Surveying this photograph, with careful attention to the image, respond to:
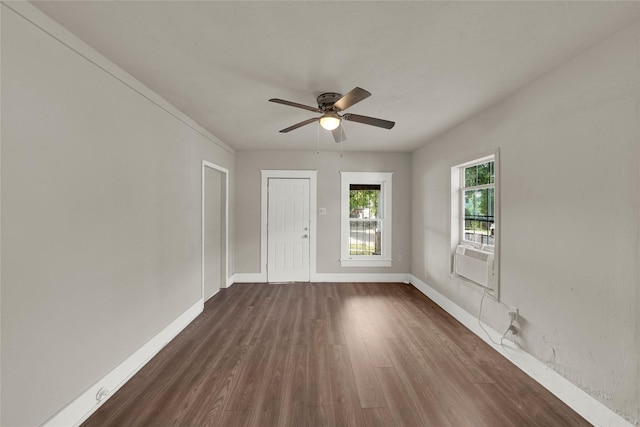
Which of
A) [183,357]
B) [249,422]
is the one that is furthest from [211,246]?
[249,422]

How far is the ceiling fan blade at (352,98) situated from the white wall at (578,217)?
1.48 metres

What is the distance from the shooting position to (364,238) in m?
5.30

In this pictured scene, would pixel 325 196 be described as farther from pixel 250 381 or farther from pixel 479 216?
pixel 250 381

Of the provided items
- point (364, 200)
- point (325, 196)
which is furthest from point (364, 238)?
point (325, 196)

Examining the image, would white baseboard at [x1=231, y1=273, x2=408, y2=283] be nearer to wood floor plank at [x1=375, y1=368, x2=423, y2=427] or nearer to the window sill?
the window sill

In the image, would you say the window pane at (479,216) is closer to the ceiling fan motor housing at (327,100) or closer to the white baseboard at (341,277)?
the white baseboard at (341,277)

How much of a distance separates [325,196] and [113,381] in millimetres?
3870

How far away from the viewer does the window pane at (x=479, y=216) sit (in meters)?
3.08

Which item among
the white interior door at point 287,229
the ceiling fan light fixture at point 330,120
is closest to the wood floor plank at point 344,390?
the ceiling fan light fixture at point 330,120

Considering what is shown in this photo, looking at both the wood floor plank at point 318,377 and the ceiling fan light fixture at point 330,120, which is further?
the ceiling fan light fixture at point 330,120

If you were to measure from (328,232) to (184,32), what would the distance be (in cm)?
394

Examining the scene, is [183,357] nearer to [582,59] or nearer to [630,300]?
[630,300]

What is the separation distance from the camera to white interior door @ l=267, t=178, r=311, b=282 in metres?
5.14

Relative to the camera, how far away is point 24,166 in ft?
4.63
